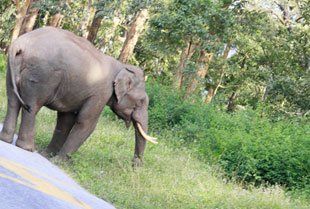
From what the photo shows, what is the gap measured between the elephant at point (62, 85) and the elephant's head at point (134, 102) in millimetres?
16

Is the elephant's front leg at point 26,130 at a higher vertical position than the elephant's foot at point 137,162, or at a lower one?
higher

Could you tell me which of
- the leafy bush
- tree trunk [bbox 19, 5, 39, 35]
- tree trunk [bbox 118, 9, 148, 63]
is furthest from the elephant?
tree trunk [bbox 19, 5, 39, 35]

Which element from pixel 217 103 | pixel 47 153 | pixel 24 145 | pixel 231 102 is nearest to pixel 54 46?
pixel 24 145

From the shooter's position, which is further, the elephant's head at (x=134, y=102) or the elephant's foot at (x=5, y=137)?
the elephant's head at (x=134, y=102)

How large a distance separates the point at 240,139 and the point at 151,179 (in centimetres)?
477

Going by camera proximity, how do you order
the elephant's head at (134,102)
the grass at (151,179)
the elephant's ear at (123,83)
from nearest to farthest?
1. the grass at (151,179)
2. the elephant's ear at (123,83)
3. the elephant's head at (134,102)

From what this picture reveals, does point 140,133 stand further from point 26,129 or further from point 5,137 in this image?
point 5,137

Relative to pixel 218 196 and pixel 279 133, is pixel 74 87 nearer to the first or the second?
pixel 218 196

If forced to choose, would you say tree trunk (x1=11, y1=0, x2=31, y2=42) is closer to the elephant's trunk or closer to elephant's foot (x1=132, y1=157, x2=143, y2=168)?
the elephant's trunk

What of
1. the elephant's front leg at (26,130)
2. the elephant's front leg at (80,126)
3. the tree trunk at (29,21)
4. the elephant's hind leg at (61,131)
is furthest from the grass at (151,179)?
the tree trunk at (29,21)

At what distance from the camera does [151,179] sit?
8.31 m

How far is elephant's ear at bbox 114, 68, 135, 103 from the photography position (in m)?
8.81

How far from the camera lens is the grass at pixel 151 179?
7254 mm

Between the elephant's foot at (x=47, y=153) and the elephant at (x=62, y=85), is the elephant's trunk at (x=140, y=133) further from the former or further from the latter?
the elephant's foot at (x=47, y=153)
